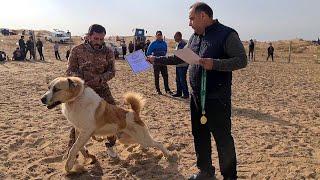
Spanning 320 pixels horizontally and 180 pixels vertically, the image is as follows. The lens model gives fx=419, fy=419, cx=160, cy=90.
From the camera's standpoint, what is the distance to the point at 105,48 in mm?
5641

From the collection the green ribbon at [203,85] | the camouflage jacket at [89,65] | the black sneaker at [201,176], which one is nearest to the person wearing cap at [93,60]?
the camouflage jacket at [89,65]

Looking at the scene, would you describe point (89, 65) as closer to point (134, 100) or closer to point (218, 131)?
point (134, 100)

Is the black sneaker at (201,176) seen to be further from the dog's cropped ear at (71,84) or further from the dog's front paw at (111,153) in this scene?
the dog's cropped ear at (71,84)

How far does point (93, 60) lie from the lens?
5.51 metres

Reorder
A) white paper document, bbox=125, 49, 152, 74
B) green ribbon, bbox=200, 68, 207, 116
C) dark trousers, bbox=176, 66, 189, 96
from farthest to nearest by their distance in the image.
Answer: dark trousers, bbox=176, 66, 189, 96
white paper document, bbox=125, 49, 152, 74
green ribbon, bbox=200, 68, 207, 116

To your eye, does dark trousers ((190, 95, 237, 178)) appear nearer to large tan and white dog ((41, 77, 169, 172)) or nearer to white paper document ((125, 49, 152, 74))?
large tan and white dog ((41, 77, 169, 172))

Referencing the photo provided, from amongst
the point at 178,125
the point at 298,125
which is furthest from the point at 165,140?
the point at 298,125

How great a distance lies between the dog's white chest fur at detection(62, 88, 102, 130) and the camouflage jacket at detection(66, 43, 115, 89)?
42 cm

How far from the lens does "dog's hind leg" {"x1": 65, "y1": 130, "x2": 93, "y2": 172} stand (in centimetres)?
516

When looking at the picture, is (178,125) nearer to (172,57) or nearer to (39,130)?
(39,130)

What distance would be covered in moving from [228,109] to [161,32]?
7504 millimetres

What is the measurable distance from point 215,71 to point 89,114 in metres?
1.64

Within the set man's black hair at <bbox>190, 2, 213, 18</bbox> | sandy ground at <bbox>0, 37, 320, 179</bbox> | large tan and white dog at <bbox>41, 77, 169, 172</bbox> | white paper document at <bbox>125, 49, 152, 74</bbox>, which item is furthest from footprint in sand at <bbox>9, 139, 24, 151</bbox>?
man's black hair at <bbox>190, 2, 213, 18</bbox>

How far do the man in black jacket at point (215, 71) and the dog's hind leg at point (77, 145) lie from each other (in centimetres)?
133
